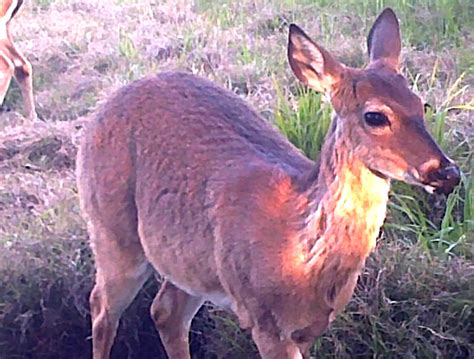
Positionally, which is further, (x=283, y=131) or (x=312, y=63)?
(x=283, y=131)

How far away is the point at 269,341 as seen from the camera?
14.9ft

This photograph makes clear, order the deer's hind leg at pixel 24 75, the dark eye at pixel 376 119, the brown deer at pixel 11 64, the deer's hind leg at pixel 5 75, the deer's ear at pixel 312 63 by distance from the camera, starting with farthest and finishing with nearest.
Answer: the deer's hind leg at pixel 5 75, the brown deer at pixel 11 64, the deer's hind leg at pixel 24 75, the deer's ear at pixel 312 63, the dark eye at pixel 376 119

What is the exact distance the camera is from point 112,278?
5.29 m

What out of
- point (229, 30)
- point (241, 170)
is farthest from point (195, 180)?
point (229, 30)

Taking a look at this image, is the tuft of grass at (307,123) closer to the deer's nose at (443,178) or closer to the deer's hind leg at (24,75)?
the deer's nose at (443,178)

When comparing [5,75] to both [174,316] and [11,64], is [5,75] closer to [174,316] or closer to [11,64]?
[11,64]

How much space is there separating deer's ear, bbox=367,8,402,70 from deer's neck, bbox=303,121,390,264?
0.45 m

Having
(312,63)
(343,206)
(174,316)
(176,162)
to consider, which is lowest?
(174,316)

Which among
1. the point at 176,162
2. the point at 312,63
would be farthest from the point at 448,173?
the point at 176,162

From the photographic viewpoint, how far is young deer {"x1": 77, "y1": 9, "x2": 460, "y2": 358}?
163 inches

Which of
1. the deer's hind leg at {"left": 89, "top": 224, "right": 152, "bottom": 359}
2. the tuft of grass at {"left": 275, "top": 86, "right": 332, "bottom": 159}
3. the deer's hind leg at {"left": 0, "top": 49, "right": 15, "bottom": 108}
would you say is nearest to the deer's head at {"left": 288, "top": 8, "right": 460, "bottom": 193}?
the deer's hind leg at {"left": 89, "top": 224, "right": 152, "bottom": 359}

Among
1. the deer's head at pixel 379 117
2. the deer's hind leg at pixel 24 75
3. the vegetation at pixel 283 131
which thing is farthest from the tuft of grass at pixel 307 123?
the deer's hind leg at pixel 24 75

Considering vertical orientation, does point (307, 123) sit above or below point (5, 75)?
above

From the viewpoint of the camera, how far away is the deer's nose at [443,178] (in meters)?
3.89
